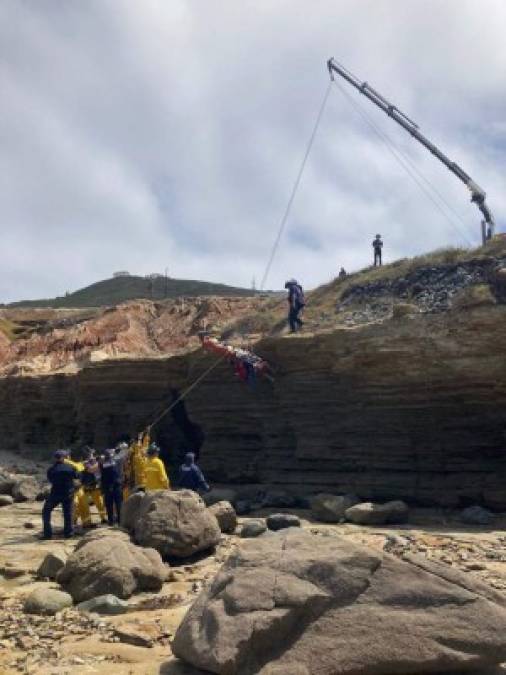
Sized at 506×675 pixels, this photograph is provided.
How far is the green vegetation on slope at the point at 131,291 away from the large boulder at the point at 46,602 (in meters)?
58.0

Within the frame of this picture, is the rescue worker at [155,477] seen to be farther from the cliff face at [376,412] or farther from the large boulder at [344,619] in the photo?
the large boulder at [344,619]

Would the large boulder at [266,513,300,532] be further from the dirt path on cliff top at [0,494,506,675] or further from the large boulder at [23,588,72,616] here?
the large boulder at [23,588,72,616]

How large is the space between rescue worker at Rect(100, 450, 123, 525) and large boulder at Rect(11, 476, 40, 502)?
5498mm

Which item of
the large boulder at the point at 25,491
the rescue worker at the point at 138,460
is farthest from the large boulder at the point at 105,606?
the large boulder at the point at 25,491

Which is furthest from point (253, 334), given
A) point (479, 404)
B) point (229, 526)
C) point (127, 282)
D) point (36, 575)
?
point (127, 282)

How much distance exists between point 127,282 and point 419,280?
2462 inches

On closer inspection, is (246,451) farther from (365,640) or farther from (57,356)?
(57,356)

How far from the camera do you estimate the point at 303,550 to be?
20.4ft

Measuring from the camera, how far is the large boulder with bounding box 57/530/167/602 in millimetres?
8578

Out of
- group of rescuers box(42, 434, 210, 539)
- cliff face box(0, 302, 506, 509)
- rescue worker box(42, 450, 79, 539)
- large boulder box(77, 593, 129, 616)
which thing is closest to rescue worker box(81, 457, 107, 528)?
group of rescuers box(42, 434, 210, 539)

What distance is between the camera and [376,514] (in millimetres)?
13797

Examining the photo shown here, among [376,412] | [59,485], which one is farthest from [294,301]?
[59,485]

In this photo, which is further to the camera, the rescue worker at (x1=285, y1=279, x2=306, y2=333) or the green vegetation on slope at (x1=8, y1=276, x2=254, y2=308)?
the green vegetation on slope at (x1=8, y1=276, x2=254, y2=308)

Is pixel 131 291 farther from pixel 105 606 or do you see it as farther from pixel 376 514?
pixel 105 606
